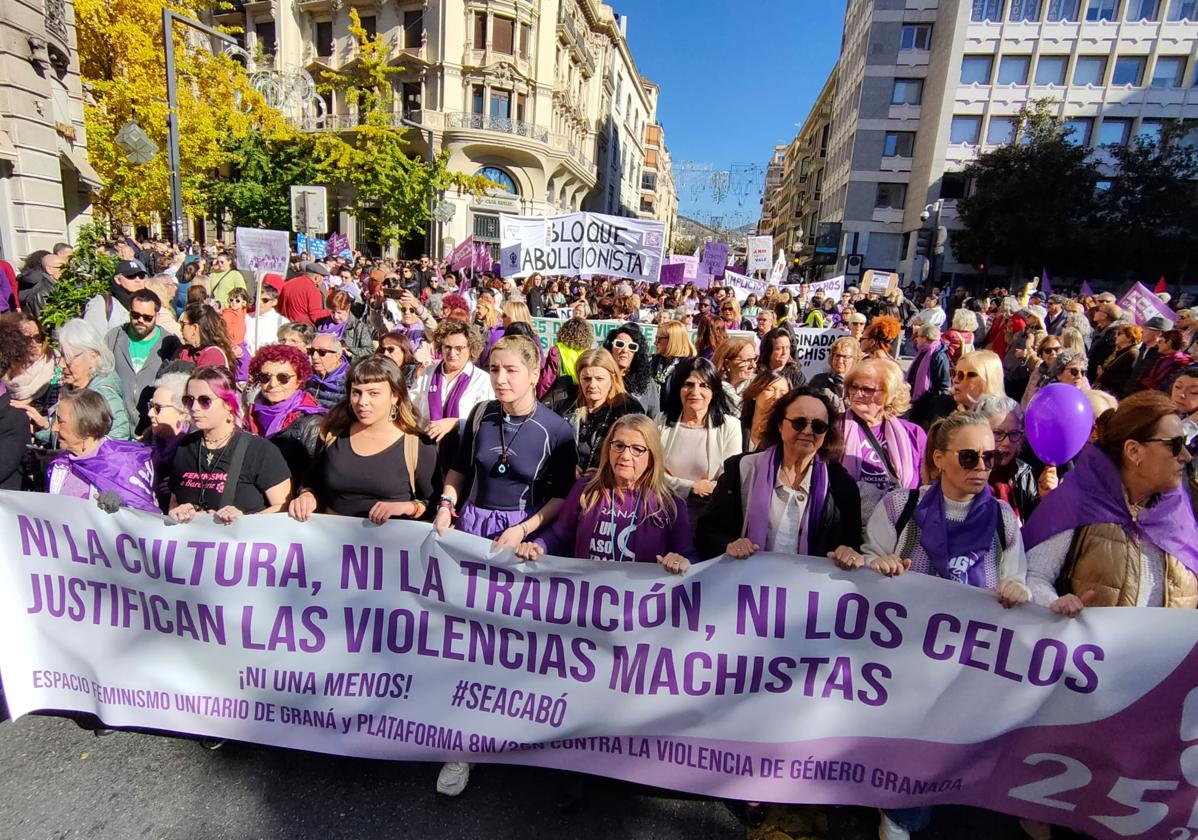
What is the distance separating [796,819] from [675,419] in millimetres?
2034

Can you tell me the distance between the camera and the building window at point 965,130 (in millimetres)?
37719

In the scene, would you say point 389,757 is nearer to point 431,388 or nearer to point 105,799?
point 105,799

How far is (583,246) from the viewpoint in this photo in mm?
8758

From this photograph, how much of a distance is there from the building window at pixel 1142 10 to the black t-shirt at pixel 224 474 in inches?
1959

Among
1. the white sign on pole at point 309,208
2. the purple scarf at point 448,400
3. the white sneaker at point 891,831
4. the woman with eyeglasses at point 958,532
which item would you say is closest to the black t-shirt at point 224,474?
the purple scarf at point 448,400

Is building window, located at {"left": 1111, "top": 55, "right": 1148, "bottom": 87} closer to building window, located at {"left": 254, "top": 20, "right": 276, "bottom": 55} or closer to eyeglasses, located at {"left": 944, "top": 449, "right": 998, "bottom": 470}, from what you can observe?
eyeglasses, located at {"left": 944, "top": 449, "right": 998, "bottom": 470}

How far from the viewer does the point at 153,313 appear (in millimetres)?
5000

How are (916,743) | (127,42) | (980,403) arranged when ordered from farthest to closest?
1. (127,42)
2. (980,403)
3. (916,743)

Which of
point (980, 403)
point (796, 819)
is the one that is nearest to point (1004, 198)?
point (980, 403)

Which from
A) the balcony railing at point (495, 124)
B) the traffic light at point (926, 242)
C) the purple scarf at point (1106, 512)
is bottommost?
the purple scarf at point (1106, 512)

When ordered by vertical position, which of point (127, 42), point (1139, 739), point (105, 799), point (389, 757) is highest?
point (127, 42)

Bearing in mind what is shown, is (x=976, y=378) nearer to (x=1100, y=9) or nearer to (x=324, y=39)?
(x=324, y=39)

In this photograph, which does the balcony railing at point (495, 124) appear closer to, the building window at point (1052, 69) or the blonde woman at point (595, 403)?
the building window at point (1052, 69)

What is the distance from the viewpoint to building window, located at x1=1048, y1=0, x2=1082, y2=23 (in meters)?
35.8
